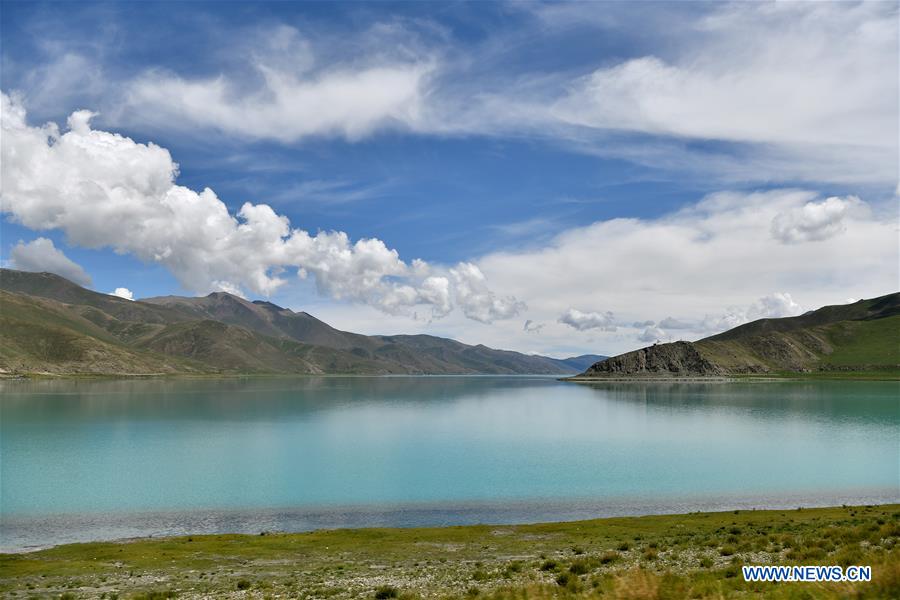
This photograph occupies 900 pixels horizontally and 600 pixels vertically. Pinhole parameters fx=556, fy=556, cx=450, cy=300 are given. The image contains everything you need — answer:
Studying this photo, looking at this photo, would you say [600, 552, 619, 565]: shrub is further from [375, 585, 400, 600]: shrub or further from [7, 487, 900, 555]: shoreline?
[7, 487, 900, 555]: shoreline

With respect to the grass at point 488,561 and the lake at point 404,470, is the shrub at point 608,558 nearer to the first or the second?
the grass at point 488,561

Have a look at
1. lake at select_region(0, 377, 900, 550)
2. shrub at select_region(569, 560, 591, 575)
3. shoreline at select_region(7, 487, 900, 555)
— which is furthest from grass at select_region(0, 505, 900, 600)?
lake at select_region(0, 377, 900, 550)

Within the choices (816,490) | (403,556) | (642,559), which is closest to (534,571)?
(642,559)

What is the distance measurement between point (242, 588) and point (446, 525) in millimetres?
25227

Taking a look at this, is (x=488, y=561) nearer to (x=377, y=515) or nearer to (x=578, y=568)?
(x=578, y=568)

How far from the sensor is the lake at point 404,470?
179 ft

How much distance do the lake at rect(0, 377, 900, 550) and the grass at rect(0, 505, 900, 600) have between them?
846 centimetres

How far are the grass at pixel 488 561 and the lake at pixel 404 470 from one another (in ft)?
27.8

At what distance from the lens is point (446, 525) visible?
50.4m

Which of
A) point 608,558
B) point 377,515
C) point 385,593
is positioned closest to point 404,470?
point 377,515

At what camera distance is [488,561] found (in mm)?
33188

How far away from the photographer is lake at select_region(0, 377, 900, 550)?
5453 cm

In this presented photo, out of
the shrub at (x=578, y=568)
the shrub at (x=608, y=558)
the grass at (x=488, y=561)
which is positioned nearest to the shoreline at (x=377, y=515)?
the grass at (x=488, y=561)

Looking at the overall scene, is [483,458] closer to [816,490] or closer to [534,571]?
[816,490]
